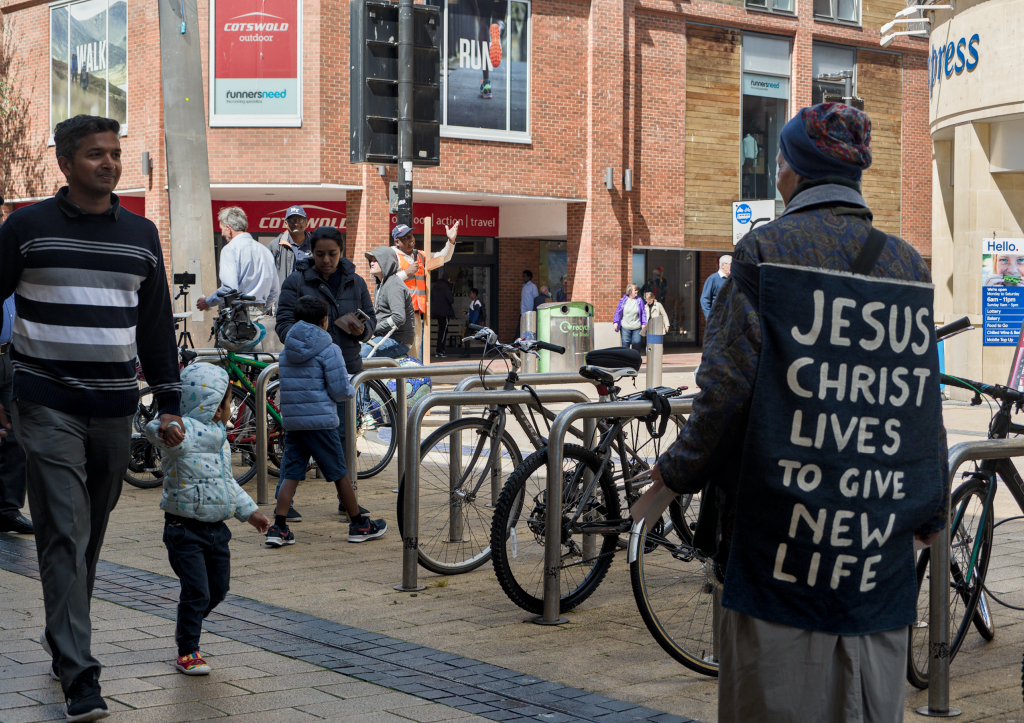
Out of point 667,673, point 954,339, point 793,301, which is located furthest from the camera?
point 954,339

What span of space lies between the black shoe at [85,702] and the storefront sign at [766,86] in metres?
28.0

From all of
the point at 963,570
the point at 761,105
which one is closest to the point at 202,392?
the point at 963,570

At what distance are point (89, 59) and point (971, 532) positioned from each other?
2467 cm

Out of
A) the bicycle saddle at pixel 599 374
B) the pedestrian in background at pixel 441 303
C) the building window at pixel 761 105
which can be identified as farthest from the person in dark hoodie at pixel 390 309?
the building window at pixel 761 105

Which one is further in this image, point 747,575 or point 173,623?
point 173,623

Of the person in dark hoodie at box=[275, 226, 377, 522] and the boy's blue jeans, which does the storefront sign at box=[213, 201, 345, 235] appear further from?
the boy's blue jeans

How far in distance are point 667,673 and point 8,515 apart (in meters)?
4.65

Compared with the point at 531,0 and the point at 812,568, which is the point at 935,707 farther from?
the point at 531,0

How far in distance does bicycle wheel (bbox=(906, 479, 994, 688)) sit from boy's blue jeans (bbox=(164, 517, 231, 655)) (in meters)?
2.76

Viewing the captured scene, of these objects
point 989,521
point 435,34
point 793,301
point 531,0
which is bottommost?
point 989,521

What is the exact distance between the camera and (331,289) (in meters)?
8.59

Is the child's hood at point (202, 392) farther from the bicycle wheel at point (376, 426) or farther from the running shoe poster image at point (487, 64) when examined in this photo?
the running shoe poster image at point (487, 64)

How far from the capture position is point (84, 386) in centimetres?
423

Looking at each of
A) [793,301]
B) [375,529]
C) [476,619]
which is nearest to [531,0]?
[375,529]
